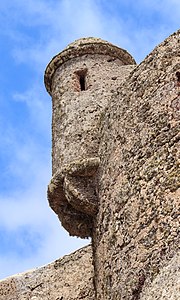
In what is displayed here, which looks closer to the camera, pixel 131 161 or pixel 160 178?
pixel 160 178

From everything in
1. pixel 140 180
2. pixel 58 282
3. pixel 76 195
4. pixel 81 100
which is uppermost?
pixel 81 100

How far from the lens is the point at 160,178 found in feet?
19.6

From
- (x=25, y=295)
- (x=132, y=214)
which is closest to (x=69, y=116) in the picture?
(x=132, y=214)

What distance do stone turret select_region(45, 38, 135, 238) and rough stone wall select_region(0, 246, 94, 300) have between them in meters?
2.45

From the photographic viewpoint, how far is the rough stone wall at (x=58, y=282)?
10188 millimetres

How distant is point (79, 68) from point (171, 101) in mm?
3025

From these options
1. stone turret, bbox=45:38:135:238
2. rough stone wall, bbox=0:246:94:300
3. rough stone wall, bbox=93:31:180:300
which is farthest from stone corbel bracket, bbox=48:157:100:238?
rough stone wall, bbox=0:246:94:300

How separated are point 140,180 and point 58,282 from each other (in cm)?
500

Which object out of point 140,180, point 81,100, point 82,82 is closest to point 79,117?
point 81,100

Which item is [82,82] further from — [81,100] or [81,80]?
[81,100]

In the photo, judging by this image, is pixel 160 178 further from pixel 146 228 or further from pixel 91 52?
pixel 91 52

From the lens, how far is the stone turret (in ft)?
24.8

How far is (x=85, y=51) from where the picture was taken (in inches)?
365

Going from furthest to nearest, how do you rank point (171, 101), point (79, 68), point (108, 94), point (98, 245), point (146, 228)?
1. point (79, 68)
2. point (108, 94)
3. point (98, 245)
4. point (171, 101)
5. point (146, 228)
